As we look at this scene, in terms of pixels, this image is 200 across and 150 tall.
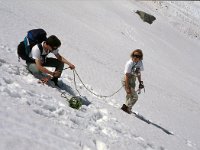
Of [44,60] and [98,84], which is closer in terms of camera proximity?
[44,60]

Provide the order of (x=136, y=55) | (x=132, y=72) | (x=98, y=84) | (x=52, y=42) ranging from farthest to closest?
1. (x=98, y=84)
2. (x=132, y=72)
3. (x=136, y=55)
4. (x=52, y=42)

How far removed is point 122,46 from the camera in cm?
2238

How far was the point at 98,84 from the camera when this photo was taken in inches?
505

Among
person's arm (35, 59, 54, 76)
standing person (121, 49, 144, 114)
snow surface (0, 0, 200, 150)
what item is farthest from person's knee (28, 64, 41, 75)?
standing person (121, 49, 144, 114)

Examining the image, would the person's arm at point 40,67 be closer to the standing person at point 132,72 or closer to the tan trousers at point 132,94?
the standing person at point 132,72

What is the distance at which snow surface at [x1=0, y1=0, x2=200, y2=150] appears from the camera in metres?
6.44

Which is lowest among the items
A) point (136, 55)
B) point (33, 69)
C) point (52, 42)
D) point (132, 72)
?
point (33, 69)

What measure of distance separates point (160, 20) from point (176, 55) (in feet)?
28.5

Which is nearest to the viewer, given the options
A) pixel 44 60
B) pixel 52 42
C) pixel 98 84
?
pixel 52 42

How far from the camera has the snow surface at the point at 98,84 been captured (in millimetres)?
6438

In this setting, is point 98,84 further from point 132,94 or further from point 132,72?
point 132,72

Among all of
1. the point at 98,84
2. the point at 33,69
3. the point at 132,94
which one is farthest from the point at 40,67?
the point at 98,84

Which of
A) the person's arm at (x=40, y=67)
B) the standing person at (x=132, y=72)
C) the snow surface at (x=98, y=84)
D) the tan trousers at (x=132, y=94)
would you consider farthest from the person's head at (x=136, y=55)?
the person's arm at (x=40, y=67)

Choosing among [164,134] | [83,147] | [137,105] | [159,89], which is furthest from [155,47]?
[83,147]
